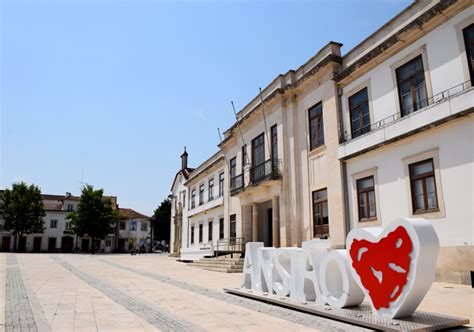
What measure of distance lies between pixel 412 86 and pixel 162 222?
5786 cm

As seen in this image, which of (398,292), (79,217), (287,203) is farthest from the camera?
(79,217)

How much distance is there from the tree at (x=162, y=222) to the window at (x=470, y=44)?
59536 millimetres

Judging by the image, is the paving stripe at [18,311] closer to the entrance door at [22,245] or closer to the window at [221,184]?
the window at [221,184]

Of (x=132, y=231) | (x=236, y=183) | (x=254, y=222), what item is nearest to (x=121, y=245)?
(x=132, y=231)

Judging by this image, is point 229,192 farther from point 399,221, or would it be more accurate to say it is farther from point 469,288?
point 399,221

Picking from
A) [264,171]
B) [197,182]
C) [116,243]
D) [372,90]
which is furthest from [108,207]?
[372,90]

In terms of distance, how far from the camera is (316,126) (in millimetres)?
16656

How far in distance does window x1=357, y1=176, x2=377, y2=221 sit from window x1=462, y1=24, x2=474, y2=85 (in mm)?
4683

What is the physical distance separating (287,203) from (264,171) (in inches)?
98.3

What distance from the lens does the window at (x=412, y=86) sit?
1144cm

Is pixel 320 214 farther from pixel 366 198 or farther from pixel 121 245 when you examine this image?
pixel 121 245

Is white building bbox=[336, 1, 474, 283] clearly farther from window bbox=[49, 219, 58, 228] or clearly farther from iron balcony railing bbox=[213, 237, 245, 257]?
window bbox=[49, 219, 58, 228]

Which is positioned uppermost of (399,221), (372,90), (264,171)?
(372,90)

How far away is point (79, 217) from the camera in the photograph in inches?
1865
